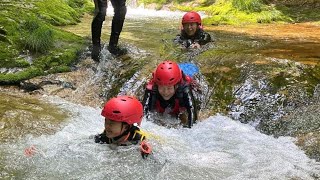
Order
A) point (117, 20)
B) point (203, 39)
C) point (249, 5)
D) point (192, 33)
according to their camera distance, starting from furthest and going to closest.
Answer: point (249, 5), point (192, 33), point (203, 39), point (117, 20)

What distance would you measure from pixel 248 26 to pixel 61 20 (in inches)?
225

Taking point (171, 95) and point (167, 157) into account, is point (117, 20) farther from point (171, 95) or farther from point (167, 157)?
point (167, 157)

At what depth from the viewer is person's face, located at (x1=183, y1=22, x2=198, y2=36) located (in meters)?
9.38

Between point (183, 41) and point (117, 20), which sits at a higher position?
point (117, 20)

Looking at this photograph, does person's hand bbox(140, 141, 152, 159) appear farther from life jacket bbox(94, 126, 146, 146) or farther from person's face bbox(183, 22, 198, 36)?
person's face bbox(183, 22, 198, 36)

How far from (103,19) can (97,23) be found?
5.3 inches

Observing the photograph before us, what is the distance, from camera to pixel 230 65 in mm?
7383

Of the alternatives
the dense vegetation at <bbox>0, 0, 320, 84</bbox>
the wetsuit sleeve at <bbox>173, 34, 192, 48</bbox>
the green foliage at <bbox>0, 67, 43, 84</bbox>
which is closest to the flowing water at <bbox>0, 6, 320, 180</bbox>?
the green foliage at <bbox>0, 67, 43, 84</bbox>

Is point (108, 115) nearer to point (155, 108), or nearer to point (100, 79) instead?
point (155, 108)

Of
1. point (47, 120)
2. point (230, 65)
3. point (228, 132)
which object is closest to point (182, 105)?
point (228, 132)

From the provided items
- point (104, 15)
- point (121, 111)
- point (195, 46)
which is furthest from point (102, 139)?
point (195, 46)

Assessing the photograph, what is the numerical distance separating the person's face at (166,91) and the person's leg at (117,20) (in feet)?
6.62

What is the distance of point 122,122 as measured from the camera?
486 centimetres

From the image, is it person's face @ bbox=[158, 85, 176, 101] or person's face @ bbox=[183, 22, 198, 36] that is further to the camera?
person's face @ bbox=[183, 22, 198, 36]
